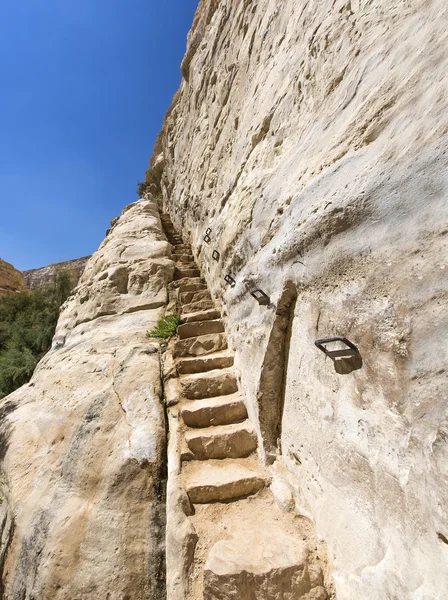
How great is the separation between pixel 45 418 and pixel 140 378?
1.15 meters

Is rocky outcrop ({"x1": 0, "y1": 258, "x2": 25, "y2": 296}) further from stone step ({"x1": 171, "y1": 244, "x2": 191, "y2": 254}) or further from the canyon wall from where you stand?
the canyon wall

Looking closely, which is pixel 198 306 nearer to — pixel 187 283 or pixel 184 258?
pixel 187 283

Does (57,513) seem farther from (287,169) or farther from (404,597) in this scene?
(287,169)

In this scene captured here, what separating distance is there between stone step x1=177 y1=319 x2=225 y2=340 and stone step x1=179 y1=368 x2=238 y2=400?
0.77 meters

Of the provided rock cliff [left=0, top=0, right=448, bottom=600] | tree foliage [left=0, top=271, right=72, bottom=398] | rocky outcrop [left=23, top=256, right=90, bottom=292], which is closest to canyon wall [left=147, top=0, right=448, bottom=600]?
rock cliff [left=0, top=0, right=448, bottom=600]

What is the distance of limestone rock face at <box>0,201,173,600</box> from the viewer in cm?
196

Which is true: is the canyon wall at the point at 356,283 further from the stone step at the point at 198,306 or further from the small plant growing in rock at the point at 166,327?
the stone step at the point at 198,306

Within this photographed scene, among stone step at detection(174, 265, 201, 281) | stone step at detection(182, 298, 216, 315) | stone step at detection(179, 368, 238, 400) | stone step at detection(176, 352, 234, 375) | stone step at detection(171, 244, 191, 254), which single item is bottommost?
stone step at detection(179, 368, 238, 400)

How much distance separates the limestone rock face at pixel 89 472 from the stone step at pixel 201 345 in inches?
12.1

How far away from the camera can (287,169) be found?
2.47 m

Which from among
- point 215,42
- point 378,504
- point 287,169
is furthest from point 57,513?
point 215,42

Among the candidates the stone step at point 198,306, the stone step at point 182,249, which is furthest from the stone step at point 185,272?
the stone step at point 182,249

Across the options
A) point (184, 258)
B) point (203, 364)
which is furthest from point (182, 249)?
point (203, 364)

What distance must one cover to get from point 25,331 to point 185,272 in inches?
268
